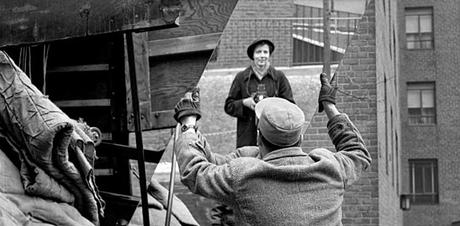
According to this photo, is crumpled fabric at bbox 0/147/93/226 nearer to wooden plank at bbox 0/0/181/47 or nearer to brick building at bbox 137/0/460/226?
wooden plank at bbox 0/0/181/47

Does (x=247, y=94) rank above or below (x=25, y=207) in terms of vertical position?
above

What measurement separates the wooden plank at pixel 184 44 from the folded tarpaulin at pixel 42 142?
2081mm

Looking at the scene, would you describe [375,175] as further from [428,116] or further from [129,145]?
[428,116]

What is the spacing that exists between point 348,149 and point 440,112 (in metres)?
42.7

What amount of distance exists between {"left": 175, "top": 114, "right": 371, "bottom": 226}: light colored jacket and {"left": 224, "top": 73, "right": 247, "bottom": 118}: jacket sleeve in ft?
11.3

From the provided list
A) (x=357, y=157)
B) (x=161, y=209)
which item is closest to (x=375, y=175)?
(x=161, y=209)

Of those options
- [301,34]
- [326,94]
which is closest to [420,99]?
[301,34]

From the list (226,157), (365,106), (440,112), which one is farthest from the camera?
(440,112)

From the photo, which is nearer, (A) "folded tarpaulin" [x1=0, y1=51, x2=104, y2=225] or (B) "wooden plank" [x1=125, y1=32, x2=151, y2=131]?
(A) "folded tarpaulin" [x1=0, y1=51, x2=104, y2=225]

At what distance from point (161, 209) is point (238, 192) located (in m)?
2.87

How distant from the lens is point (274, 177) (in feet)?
16.5

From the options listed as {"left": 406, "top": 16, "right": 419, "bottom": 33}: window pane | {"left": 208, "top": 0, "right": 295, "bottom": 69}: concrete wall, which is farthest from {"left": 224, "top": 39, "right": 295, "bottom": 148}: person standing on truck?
{"left": 406, "top": 16, "right": 419, "bottom": 33}: window pane

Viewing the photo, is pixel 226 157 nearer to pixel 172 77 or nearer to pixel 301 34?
pixel 172 77

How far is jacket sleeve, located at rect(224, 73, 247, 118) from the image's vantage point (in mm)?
8617
